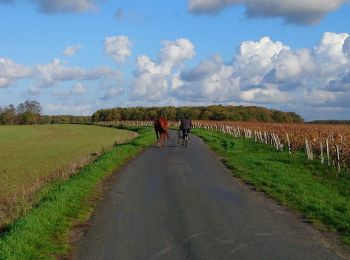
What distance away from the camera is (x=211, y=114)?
12694 centimetres

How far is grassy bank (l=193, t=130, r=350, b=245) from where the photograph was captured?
35.9 feet

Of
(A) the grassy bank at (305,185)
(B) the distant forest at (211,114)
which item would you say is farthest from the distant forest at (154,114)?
(A) the grassy bank at (305,185)

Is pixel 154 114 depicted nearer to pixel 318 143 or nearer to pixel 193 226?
pixel 318 143

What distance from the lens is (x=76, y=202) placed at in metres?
12.9

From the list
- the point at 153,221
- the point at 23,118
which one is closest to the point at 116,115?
the point at 23,118

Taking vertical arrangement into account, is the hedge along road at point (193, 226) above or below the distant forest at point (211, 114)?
below

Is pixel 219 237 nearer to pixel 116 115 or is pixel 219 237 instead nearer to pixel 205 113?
pixel 205 113

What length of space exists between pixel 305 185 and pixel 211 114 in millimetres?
111641

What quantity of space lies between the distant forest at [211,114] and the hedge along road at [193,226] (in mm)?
80186

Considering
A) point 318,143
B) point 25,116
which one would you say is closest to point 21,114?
point 25,116

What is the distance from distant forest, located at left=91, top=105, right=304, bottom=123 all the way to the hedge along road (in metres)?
80.2

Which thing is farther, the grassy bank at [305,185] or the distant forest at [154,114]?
the distant forest at [154,114]

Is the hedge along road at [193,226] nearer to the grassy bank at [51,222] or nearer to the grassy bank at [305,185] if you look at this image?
the grassy bank at [51,222]

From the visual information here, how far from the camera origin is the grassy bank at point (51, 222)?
8.27m
